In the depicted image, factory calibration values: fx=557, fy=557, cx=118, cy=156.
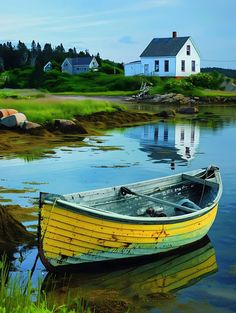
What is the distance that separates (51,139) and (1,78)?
8049 cm

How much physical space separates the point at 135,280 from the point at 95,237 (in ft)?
3.97

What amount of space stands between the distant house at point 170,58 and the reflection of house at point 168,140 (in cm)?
4596

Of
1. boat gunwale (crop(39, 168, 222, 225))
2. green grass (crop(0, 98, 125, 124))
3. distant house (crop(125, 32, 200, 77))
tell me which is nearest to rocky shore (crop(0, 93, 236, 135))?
green grass (crop(0, 98, 125, 124))

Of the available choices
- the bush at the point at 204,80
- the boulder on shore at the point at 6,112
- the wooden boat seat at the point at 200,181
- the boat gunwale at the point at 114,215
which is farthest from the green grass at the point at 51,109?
the bush at the point at 204,80

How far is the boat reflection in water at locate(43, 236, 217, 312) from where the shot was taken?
32.5ft

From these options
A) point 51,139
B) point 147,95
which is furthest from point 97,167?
point 147,95

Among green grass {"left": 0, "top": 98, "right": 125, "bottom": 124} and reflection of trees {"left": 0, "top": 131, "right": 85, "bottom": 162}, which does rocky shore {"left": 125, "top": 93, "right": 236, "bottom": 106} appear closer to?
green grass {"left": 0, "top": 98, "right": 125, "bottom": 124}

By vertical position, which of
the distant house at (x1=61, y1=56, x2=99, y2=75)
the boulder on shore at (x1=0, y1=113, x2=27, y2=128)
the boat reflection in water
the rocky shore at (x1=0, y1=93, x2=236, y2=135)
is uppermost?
the distant house at (x1=61, y1=56, x2=99, y2=75)

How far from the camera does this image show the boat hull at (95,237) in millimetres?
10172

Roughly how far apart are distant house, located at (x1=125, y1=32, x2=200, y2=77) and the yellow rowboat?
77473 millimetres

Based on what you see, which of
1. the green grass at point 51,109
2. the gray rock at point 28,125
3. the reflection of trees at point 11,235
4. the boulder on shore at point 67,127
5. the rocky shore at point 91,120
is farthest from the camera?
the green grass at point 51,109

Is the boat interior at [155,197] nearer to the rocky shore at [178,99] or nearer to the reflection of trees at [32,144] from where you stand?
the reflection of trees at [32,144]

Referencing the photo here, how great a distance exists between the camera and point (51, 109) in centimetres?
4006

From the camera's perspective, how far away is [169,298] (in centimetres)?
1010
